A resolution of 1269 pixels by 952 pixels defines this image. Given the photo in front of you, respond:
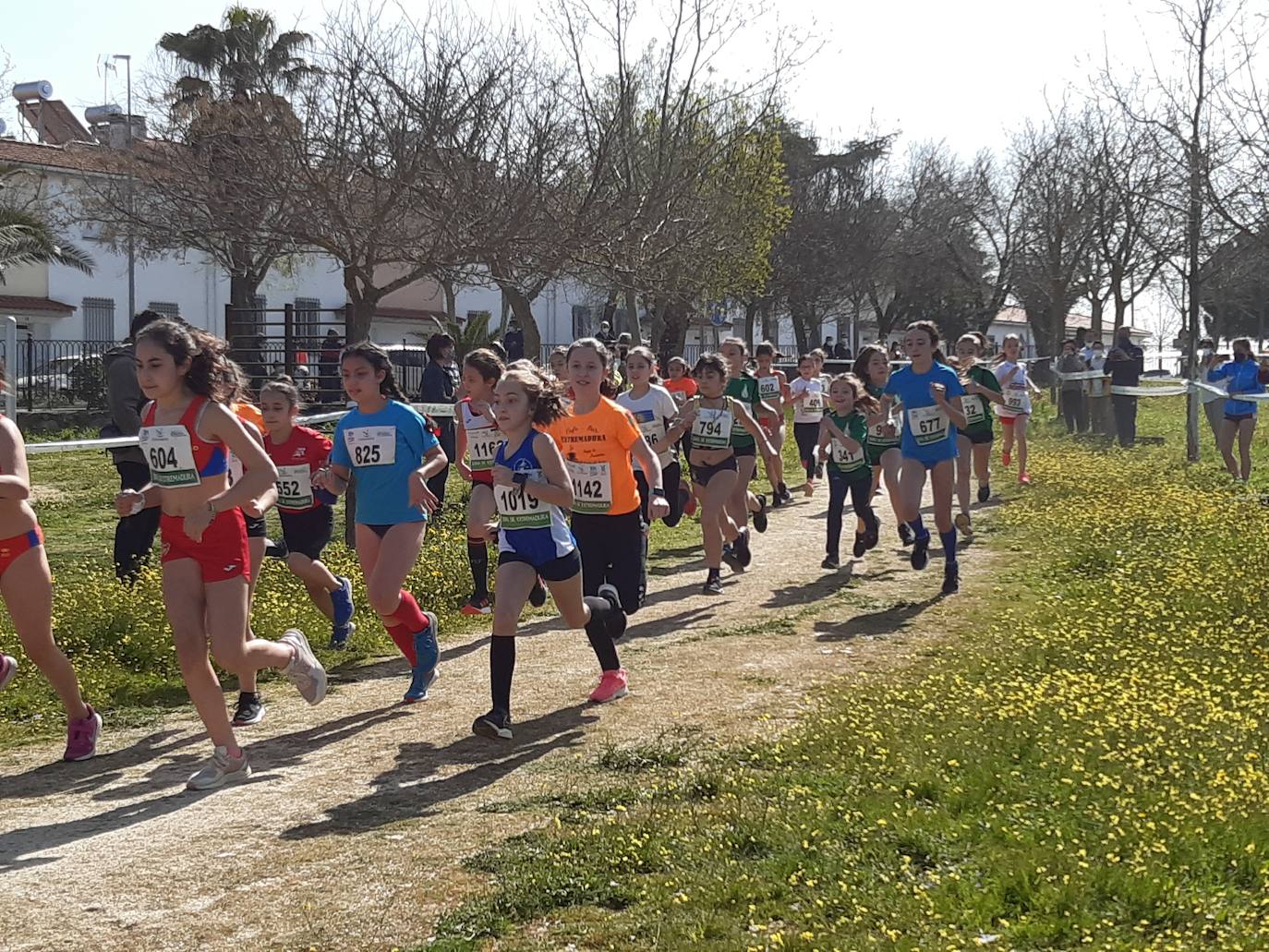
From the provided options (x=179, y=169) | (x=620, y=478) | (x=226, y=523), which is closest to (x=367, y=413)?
(x=620, y=478)

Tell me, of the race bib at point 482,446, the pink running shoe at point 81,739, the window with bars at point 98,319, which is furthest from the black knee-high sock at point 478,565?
the window with bars at point 98,319

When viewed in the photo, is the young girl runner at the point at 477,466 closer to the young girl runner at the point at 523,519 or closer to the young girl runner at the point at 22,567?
the young girl runner at the point at 523,519

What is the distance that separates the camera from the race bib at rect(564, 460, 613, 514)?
8344 mm

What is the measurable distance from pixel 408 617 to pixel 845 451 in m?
5.31

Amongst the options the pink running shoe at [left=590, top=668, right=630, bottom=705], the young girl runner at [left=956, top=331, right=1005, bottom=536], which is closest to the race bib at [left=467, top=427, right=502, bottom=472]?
the pink running shoe at [left=590, top=668, right=630, bottom=705]

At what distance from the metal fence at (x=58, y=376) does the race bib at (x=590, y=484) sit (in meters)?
21.8

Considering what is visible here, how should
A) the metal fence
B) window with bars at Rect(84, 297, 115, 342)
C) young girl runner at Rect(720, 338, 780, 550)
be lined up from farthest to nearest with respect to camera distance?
window with bars at Rect(84, 297, 115, 342), the metal fence, young girl runner at Rect(720, 338, 780, 550)

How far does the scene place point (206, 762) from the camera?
22.1 ft

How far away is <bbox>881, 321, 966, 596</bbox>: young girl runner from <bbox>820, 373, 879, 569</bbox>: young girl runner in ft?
3.06

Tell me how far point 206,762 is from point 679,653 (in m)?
3.26

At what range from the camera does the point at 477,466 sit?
35.0 feet

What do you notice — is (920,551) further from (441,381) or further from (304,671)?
(441,381)

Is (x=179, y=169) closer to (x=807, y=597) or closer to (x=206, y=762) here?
(x=807, y=597)

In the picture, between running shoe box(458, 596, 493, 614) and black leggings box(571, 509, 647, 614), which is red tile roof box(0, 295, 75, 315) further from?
black leggings box(571, 509, 647, 614)
